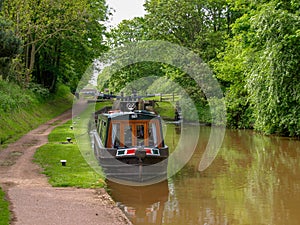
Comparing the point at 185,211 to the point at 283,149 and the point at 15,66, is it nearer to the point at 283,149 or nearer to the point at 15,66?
the point at 283,149

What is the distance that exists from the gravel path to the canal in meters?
0.87

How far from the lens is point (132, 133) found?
536 inches

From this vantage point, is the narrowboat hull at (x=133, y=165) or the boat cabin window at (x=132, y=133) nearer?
the narrowboat hull at (x=133, y=165)

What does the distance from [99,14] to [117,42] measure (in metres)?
7.90

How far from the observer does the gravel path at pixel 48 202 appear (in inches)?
313

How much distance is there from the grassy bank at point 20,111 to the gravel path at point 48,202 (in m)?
5.67

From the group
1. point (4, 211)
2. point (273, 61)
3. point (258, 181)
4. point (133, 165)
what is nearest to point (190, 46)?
point (273, 61)

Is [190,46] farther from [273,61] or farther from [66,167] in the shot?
[66,167]

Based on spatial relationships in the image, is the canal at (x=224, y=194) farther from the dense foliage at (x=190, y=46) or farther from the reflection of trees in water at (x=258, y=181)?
the dense foliage at (x=190, y=46)

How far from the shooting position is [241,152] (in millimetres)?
20203

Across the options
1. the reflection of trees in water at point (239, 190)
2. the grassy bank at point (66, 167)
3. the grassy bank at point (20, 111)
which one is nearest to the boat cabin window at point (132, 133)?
the grassy bank at point (66, 167)

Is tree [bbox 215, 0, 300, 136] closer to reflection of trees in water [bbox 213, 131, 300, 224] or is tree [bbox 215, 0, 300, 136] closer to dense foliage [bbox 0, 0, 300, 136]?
dense foliage [bbox 0, 0, 300, 136]

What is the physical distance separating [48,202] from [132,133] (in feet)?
16.4

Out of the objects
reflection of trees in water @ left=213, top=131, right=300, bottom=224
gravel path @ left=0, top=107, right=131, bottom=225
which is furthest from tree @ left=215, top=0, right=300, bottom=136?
gravel path @ left=0, top=107, right=131, bottom=225
